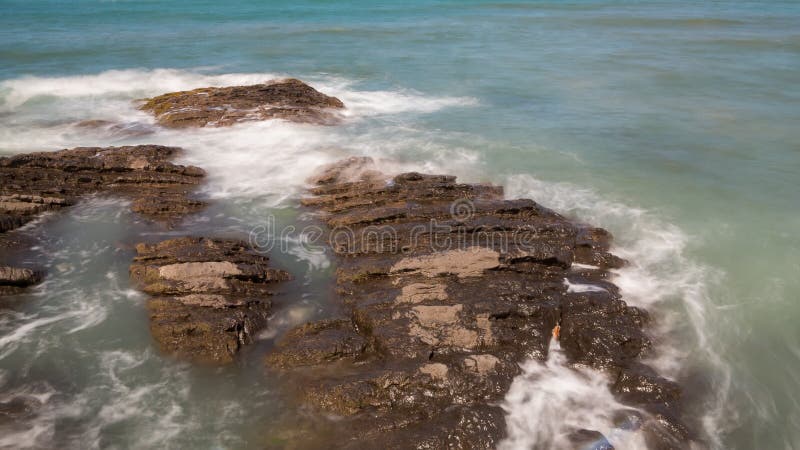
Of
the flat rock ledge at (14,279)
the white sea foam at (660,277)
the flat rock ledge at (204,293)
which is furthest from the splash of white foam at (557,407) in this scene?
the flat rock ledge at (14,279)

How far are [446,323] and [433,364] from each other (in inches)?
38.6

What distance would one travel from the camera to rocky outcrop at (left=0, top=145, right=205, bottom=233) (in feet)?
48.2

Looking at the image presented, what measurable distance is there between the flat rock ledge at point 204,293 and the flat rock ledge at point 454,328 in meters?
1.07

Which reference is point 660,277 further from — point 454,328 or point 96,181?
point 96,181

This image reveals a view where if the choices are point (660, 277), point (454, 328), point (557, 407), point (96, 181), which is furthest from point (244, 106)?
point (557, 407)

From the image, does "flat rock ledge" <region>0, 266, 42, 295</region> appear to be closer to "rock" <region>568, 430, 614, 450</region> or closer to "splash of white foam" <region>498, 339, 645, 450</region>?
"splash of white foam" <region>498, 339, 645, 450</region>

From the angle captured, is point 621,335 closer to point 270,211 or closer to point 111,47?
point 270,211

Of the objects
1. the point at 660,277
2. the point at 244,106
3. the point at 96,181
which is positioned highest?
the point at 244,106

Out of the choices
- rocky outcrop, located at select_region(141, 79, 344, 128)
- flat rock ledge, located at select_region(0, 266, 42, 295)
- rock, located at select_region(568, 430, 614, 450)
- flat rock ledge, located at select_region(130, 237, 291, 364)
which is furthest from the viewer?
rocky outcrop, located at select_region(141, 79, 344, 128)

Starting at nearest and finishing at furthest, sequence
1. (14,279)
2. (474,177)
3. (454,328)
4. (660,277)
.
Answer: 1. (454,328)
2. (14,279)
3. (660,277)
4. (474,177)

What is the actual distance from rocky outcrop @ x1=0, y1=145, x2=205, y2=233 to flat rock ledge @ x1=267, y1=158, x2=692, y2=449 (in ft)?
17.8

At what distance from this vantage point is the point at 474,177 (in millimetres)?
18531

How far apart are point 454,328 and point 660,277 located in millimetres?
6372

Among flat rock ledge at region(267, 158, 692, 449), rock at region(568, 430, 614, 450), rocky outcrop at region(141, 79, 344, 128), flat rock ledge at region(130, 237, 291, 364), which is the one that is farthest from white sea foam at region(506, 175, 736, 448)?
rocky outcrop at region(141, 79, 344, 128)
